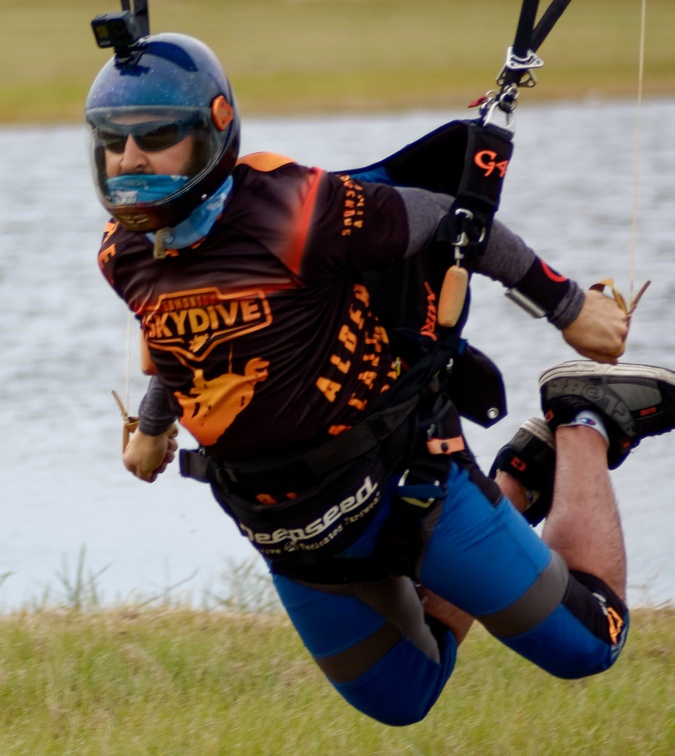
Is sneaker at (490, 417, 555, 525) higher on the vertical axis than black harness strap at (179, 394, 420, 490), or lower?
lower

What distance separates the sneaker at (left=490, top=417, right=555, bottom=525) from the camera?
391cm

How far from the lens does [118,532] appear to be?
19.8 feet

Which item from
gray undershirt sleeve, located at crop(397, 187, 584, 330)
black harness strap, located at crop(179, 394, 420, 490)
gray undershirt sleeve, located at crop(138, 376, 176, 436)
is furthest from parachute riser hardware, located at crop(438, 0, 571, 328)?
gray undershirt sleeve, located at crop(138, 376, 176, 436)

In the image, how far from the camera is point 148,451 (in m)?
3.56

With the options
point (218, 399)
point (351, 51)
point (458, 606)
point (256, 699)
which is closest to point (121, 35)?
point (218, 399)

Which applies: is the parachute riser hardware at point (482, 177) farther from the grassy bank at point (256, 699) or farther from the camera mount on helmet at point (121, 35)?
the grassy bank at point (256, 699)

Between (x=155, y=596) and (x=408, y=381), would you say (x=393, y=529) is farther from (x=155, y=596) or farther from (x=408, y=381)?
(x=155, y=596)

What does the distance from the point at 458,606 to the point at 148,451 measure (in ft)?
2.85

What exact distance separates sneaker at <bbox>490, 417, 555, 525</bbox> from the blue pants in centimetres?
50

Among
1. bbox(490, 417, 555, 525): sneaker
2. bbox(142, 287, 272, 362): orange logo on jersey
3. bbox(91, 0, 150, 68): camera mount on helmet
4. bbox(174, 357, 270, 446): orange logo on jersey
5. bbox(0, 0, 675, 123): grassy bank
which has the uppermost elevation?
bbox(91, 0, 150, 68): camera mount on helmet

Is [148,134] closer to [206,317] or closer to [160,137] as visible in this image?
[160,137]

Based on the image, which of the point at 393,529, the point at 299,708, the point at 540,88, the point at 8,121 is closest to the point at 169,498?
the point at 299,708

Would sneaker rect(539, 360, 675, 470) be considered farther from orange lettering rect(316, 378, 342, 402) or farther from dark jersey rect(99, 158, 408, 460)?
orange lettering rect(316, 378, 342, 402)

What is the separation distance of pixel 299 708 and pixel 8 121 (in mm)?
18388
